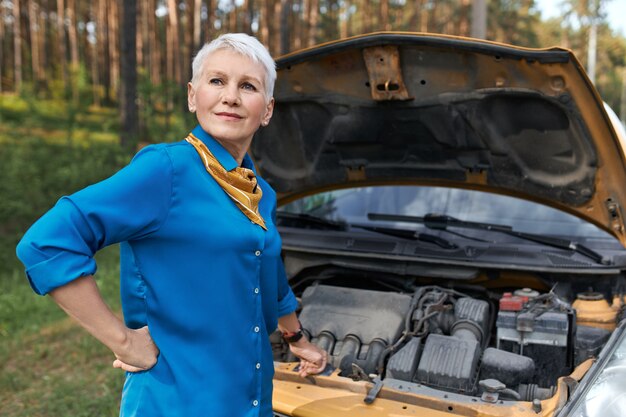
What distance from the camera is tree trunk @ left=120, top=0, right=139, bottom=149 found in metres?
13.0

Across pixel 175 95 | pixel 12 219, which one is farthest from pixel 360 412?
pixel 175 95

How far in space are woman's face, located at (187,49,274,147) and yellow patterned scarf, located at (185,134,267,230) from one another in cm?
6

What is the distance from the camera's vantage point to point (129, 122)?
13.9 metres

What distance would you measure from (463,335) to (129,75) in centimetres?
1243

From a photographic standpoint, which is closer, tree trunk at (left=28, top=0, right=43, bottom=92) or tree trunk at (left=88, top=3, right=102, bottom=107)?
tree trunk at (left=88, top=3, right=102, bottom=107)

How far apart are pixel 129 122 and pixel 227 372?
43.3 feet

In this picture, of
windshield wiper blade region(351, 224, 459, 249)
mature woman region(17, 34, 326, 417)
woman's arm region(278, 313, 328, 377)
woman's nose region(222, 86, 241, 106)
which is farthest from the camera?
windshield wiper blade region(351, 224, 459, 249)

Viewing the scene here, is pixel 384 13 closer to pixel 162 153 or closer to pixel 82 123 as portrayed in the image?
pixel 82 123

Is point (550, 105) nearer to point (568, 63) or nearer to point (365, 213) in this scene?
point (568, 63)

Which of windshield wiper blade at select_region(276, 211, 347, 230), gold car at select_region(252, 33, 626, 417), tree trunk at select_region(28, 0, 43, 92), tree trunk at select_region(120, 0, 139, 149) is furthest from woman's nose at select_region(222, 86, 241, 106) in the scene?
tree trunk at select_region(28, 0, 43, 92)

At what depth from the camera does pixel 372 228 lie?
3.64 metres

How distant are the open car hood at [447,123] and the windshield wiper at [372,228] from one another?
0.25 metres

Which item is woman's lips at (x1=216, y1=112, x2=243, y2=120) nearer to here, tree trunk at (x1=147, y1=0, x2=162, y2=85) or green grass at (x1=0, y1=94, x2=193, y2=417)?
green grass at (x1=0, y1=94, x2=193, y2=417)

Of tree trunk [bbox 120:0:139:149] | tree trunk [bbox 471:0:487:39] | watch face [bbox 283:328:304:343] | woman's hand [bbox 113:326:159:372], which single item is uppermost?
tree trunk [bbox 471:0:487:39]
